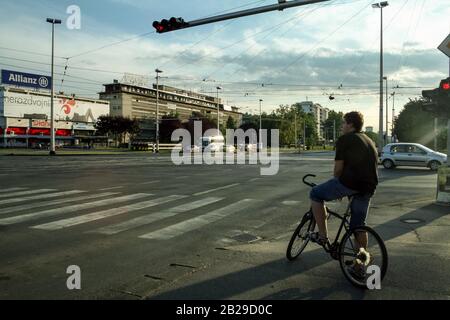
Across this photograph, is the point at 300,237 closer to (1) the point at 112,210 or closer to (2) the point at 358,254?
(2) the point at 358,254

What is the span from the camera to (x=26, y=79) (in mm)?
66062

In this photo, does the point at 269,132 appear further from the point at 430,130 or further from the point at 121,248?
the point at 121,248

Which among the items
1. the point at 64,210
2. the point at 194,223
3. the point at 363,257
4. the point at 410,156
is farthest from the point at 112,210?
the point at 410,156

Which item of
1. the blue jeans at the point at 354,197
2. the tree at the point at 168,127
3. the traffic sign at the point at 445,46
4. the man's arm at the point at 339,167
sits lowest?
the blue jeans at the point at 354,197

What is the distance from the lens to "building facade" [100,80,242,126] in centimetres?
13512

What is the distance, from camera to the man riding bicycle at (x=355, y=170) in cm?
473

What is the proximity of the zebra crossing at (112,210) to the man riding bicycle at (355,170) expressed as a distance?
3424mm

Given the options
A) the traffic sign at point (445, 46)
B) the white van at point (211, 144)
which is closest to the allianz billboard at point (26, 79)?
the white van at point (211, 144)

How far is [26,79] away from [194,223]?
66.2 meters
